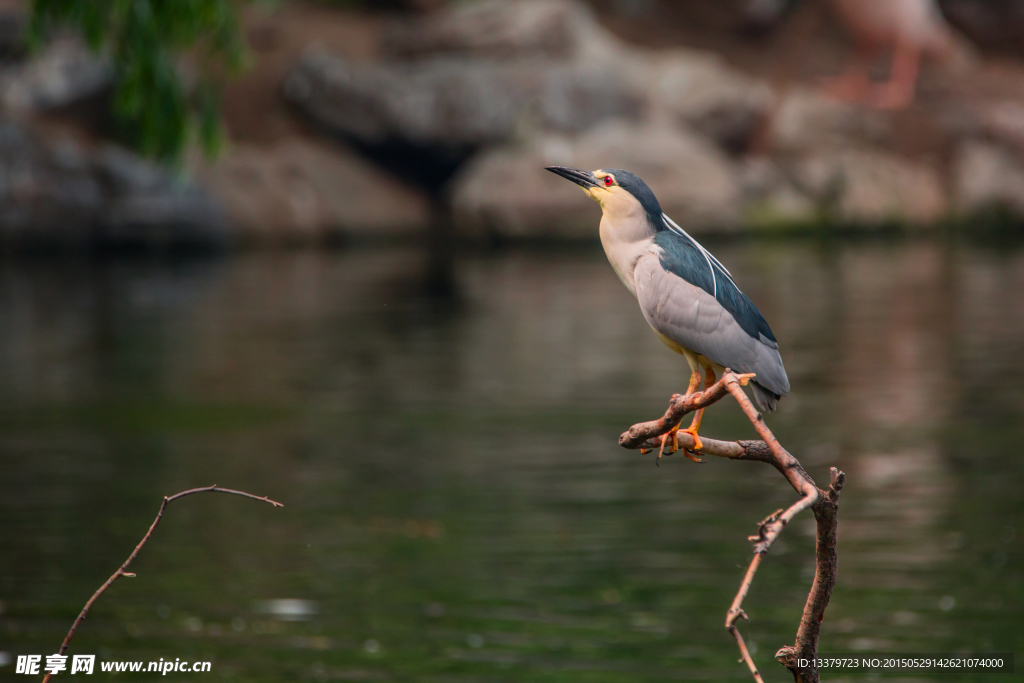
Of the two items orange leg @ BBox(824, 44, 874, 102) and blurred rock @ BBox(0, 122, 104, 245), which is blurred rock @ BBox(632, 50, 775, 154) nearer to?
orange leg @ BBox(824, 44, 874, 102)

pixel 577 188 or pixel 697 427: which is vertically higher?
pixel 577 188

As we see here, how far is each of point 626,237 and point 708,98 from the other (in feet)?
70.9

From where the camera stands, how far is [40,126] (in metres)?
20.9

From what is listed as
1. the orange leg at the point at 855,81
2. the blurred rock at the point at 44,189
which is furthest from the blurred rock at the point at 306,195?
the orange leg at the point at 855,81

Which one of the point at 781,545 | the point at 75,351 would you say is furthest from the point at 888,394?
the point at 75,351

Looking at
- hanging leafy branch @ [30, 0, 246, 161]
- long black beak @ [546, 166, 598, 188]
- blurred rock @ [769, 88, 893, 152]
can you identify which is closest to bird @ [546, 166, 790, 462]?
long black beak @ [546, 166, 598, 188]

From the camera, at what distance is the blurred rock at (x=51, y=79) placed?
68.9ft

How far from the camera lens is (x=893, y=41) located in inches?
942

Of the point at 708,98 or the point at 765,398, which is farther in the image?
the point at 708,98

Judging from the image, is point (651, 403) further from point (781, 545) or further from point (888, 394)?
point (781, 545)

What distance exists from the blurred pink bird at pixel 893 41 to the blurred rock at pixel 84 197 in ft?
41.7

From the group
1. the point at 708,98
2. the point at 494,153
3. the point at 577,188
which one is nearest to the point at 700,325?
the point at 577,188

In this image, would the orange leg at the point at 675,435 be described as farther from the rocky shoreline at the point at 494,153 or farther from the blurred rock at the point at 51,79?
the blurred rock at the point at 51,79

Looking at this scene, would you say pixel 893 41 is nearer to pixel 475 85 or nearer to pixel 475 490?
pixel 475 85
